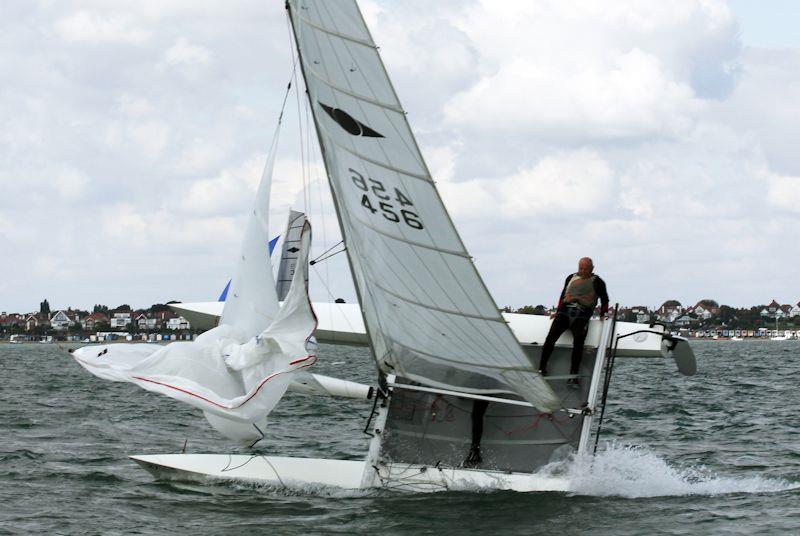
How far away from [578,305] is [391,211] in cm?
264

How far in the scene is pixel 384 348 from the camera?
12469mm

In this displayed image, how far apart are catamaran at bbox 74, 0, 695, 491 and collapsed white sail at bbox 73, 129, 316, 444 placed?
0.02m

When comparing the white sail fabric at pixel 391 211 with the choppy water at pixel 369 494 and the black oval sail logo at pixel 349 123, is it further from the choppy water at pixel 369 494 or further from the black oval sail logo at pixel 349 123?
the choppy water at pixel 369 494

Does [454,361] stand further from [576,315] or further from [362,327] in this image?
[362,327]


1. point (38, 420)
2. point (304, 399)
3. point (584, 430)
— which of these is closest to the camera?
point (584, 430)

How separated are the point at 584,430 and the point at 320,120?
4.35 metres

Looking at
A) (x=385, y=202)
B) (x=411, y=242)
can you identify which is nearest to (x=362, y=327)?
(x=411, y=242)

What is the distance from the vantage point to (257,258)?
13.3 meters

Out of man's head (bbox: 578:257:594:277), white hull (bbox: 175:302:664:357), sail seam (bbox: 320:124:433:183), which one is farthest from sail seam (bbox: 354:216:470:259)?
white hull (bbox: 175:302:664:357)

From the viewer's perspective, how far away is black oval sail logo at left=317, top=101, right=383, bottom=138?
38.1 ft

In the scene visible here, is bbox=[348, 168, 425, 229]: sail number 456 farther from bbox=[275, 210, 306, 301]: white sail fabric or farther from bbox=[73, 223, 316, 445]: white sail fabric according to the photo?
bbox=[275, 210, 306, 301]: white sail fabric

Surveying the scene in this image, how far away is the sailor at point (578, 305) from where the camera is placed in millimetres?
12883

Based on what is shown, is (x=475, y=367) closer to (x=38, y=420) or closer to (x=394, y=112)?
(x=394, y=112)

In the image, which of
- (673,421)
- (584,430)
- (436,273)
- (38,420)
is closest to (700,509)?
(584,430)
